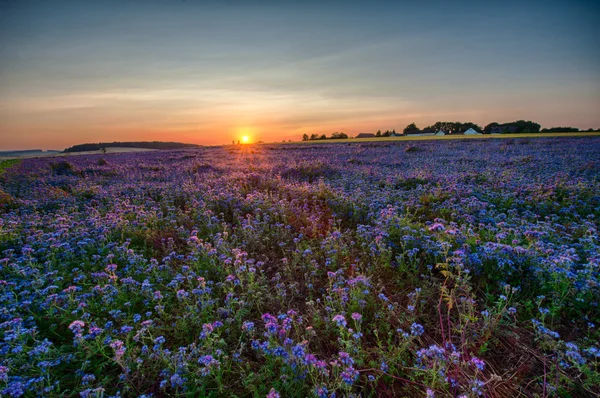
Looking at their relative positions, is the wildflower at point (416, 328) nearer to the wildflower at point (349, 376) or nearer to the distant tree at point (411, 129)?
the wildflower at point (349, 376)

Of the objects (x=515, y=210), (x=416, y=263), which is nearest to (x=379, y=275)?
(x=416, y=263)

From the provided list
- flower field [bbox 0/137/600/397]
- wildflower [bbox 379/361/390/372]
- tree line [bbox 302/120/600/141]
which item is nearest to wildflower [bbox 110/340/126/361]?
flower field [bbox 0/137/600/397]

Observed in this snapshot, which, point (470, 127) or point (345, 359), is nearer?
point (345, 359)

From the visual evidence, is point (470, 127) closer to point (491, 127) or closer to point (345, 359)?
point (491, 127)

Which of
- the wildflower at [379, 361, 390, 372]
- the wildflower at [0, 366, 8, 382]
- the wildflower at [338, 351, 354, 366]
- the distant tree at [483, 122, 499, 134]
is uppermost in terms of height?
the distant tree at [483, 122, 499, 134]

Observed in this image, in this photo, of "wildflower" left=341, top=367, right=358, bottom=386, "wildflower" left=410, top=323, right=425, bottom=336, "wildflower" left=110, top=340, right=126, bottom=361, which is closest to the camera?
"wildflower" left=341, top=367, right=358, bottom=386

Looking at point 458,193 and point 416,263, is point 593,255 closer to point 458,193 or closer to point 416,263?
point 416,263

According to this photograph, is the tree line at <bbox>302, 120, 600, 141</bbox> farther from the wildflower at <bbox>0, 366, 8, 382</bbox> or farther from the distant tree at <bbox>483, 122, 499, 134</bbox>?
the wildflower at <bbox>0, 366, 8, 382</bbox>

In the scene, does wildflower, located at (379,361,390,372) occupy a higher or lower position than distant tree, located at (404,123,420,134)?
lower

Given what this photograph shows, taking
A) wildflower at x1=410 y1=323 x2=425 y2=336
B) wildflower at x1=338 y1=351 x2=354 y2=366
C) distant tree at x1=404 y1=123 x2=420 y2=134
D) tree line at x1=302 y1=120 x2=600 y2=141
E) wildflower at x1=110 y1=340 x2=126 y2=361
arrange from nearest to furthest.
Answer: wildflower at x1=338 y1=351 x2=354 y2=366, wildflower at x1=110 y1=340 x2=126 y2=361, wildflower at x1=410 y1=323 x2=425 y2=336, tree line at x1=302 y1=120 x2=600 y2=141, distant tree at x1=404 y1=123 x2=420 y2=134

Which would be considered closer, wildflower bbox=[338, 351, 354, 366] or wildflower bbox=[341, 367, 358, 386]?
wildflower bbox=[341, 367, 358, 386]

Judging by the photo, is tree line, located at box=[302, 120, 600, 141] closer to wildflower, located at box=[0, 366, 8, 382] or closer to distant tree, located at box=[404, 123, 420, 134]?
distant tree, located at box=[404, 123, 420, 134]

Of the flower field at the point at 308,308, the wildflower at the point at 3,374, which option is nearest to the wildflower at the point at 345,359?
the flower field at the point at 308,308

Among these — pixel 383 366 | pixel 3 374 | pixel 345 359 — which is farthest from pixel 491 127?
pixel 3 374
